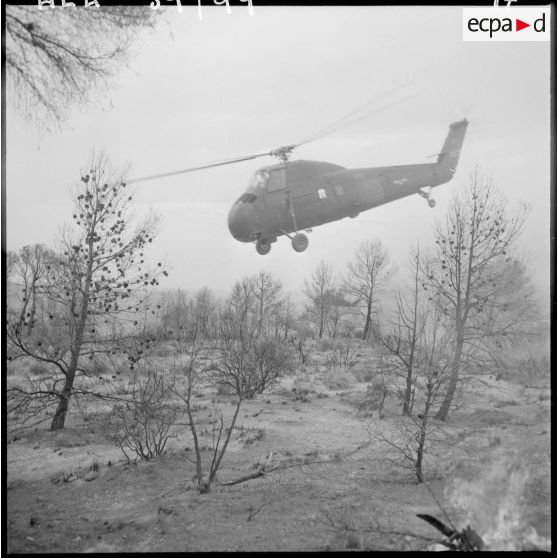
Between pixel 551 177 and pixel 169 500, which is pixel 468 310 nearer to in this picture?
pixel 551 177

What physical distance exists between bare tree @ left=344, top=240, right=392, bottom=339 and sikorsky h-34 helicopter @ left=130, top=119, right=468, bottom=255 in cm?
58

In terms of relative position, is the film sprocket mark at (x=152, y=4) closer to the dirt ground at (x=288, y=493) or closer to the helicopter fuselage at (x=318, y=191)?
the helicopter fuselage at (x=318, y=191)

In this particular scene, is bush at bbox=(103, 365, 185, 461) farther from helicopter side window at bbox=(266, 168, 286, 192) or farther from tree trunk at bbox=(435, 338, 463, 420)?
tree trunk at bbox=(435, 338, 463, 420)

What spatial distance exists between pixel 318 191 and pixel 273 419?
4.52 metres

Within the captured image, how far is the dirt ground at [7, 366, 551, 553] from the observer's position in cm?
398

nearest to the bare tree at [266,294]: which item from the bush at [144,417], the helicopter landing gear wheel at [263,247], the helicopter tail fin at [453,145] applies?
the helicopter landing gear wheel at [263,247]

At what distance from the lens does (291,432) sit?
6.56 meters

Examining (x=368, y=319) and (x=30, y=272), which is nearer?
(x=30, y=272)

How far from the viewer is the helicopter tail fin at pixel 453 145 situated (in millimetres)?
4941

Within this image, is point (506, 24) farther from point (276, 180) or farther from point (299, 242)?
point (299, 242)

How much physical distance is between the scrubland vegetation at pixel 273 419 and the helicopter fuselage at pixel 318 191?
547mm

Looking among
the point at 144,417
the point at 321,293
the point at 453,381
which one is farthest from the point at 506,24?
the point at 144,417

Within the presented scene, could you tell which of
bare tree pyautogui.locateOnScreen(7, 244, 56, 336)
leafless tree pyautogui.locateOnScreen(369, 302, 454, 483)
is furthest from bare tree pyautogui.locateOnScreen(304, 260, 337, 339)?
bare tree pyautogui.locateOnScreen(7, 244, 56, 336)

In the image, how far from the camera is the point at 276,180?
466 centimetres
